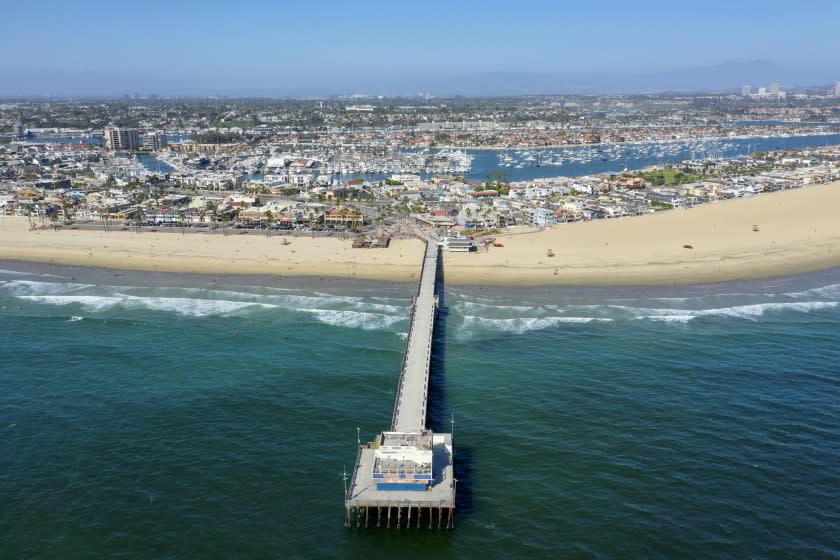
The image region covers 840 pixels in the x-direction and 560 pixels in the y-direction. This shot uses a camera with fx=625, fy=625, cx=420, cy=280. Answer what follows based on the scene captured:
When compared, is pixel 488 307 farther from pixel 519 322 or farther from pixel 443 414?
pixel 443 414

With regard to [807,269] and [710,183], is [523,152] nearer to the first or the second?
[710,183]

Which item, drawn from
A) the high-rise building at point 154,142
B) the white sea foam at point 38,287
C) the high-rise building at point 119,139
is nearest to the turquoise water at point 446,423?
the white sea foam at point 38,287

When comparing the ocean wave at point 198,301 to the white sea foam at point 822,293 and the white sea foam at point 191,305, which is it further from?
the white sea foam at point 822,293

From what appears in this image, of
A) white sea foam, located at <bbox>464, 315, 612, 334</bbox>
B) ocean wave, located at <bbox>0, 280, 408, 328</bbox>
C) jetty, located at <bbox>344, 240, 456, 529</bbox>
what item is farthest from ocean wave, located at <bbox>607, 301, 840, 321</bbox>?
jetty, located at <bbox>344, 240, 456, 529</bbox>

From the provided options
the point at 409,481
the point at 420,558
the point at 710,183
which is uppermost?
the point at 710,183

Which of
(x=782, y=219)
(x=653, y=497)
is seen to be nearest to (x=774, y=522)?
(x=653, y=497)

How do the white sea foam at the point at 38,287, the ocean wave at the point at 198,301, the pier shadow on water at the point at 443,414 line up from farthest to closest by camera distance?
the white sea foam at the point at 38,287 → the ocean wave at the point at 198,301 → the pier shadow on water at the point at 443,414
